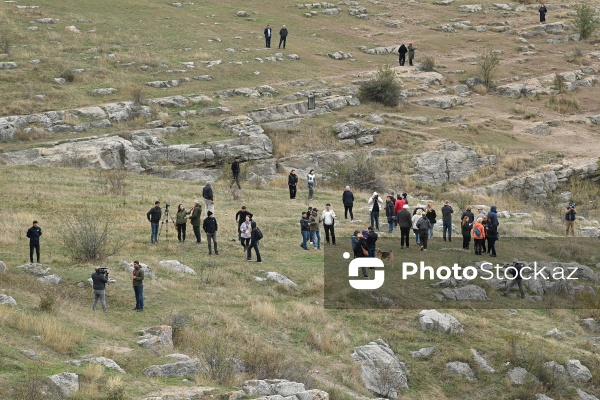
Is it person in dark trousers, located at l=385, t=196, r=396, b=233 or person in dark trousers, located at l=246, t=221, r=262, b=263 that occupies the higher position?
person in dark trousers, located at l=385, t=196, r=396, b=233

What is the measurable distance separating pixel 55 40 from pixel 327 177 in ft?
69.0

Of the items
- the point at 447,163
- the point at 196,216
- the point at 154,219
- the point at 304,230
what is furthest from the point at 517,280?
the point at 447,163

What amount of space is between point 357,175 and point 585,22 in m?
31.0

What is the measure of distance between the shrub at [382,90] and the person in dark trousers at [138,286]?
33577 millimetres

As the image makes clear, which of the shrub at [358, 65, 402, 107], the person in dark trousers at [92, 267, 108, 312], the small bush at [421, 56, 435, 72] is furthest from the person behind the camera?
the small bush at [421, 56, 435, 72]

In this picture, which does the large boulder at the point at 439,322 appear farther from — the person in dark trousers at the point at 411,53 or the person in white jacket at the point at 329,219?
the person in dark trousers at the point at 411,53

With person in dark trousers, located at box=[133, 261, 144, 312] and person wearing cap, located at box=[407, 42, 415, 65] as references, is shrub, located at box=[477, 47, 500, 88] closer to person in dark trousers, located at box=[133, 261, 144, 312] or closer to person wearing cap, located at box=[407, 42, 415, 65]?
person wearing cap, located at box=[407, 42, 415, 65]

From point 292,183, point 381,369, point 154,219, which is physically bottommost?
point 381,369

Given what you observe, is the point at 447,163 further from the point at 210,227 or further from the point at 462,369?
the point at 462,369

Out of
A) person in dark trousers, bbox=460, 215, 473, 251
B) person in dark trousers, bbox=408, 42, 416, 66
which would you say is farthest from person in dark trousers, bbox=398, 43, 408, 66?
person in dark trousers, bbox=460, 215, 473, 251

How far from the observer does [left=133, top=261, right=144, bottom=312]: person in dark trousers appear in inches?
826

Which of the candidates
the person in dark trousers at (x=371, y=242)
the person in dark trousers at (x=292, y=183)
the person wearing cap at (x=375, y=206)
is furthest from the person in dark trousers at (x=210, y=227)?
the person in dark trousers at (x=292, y=183)

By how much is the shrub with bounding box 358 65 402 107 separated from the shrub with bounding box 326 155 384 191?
345 inches

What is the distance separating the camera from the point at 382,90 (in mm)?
52969
